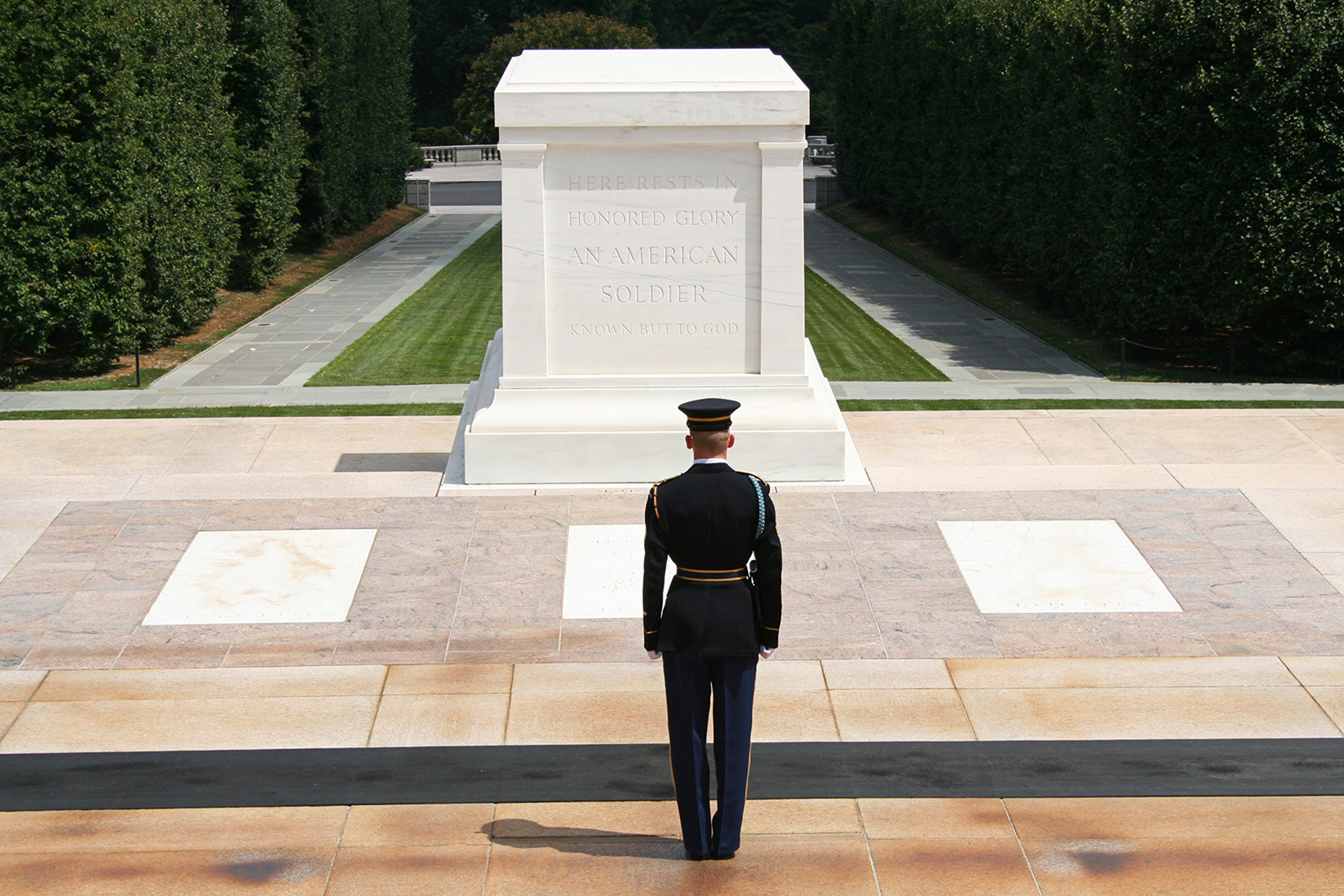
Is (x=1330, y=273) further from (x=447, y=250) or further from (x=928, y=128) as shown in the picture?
(x=447, y=250)

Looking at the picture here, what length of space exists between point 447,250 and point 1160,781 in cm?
2750

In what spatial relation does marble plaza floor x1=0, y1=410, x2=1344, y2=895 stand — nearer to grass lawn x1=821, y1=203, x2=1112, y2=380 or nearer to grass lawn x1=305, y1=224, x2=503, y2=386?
grass lawn x1=305, y1=224, x2=503, y2=386

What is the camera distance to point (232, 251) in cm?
2314

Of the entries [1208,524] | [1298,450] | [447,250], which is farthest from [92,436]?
[447,250]

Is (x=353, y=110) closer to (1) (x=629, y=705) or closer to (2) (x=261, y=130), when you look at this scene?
(2) (x=261, y=130)

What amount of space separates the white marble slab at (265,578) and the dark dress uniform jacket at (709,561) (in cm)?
319

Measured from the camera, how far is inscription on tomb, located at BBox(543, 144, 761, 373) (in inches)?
380

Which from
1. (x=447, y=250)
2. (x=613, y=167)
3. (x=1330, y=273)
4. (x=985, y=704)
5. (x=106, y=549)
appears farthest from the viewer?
(x=447, y=250)

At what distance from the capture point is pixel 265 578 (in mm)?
8148

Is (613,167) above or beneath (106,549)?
above

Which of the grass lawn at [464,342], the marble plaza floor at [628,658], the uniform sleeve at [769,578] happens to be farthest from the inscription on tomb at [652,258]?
the grass lawn at [464,342]

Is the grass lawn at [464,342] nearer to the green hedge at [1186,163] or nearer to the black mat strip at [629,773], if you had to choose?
the green hedge at [1186,163]

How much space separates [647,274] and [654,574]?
16.5 ft

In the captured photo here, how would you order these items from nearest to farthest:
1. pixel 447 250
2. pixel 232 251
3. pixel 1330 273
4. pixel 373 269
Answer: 1. pixel 1330 273
2. pixel 232 251
3. pixel 373 269
4. pixel 447 250
